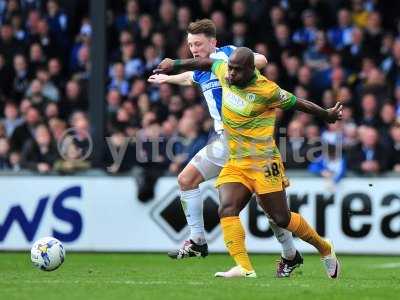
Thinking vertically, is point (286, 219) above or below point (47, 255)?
above

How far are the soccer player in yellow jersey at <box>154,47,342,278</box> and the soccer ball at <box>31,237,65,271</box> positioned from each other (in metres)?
1.73

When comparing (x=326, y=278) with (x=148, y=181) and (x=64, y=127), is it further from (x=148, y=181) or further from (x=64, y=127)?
(x=64, y=127)

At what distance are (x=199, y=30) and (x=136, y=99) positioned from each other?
7.49 meters

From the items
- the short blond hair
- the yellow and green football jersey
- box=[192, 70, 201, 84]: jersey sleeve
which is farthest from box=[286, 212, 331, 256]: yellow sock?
the short blond hair

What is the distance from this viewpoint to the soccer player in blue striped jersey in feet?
36.7

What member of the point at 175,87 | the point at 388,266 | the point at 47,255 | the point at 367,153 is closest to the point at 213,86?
the point at 47,255

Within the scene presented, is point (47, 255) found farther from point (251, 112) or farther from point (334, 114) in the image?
point (334, 114)

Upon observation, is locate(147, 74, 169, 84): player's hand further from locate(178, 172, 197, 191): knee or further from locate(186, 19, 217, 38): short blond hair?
locate(178, 172, 197, 191): knee

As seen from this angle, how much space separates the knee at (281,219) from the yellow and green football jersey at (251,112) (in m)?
A: 0.53

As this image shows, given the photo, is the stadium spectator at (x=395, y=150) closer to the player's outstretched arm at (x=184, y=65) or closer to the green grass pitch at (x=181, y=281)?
the green grass pitch at (x=181, y=281)

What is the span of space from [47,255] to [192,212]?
5.27 ft

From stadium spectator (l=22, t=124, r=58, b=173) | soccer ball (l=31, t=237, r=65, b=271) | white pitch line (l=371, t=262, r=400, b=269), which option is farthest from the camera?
stadium spectator (l=22, t=124, r=58, b=173)

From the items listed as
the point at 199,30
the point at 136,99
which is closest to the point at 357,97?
the point at 136,99

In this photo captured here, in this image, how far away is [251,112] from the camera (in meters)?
10.3
